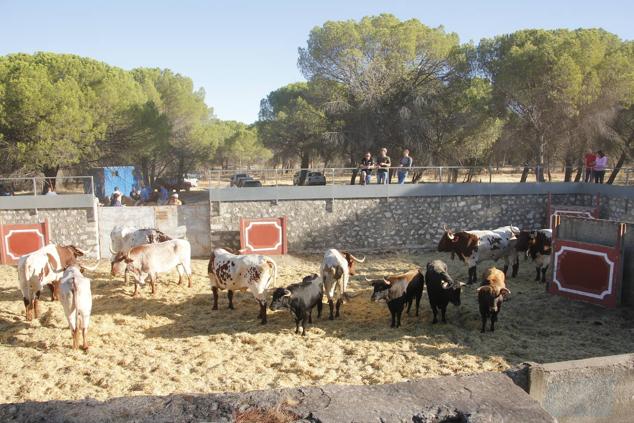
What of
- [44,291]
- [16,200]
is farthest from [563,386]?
[16,200]

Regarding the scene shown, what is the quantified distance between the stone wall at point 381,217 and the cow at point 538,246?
470 cm

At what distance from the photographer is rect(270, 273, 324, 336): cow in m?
9.73

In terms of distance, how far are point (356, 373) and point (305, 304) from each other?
2.18 metres

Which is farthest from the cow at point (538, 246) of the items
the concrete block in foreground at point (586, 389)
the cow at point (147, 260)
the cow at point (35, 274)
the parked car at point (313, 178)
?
the cow at point (35, 274)

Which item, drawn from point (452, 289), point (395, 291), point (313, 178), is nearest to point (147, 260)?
point (395, 291)

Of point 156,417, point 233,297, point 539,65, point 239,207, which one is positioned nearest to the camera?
point 156,417

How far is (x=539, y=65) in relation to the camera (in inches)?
838

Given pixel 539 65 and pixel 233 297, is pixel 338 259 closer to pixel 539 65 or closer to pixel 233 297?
pixel 233 297

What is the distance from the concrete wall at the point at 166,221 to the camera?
1684cm

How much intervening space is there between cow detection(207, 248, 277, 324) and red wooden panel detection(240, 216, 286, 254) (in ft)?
18.4

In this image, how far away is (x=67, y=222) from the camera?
16.4 m

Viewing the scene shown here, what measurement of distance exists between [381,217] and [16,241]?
465 inches

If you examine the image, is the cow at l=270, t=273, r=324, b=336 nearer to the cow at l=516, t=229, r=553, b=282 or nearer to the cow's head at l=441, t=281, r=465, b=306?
the cow's head at l=441, t=281, r=465, b=306

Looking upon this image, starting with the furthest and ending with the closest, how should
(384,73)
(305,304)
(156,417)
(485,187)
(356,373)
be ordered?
(384,73)
(485,187)
(305,304)
(356,373)
(156,417)
